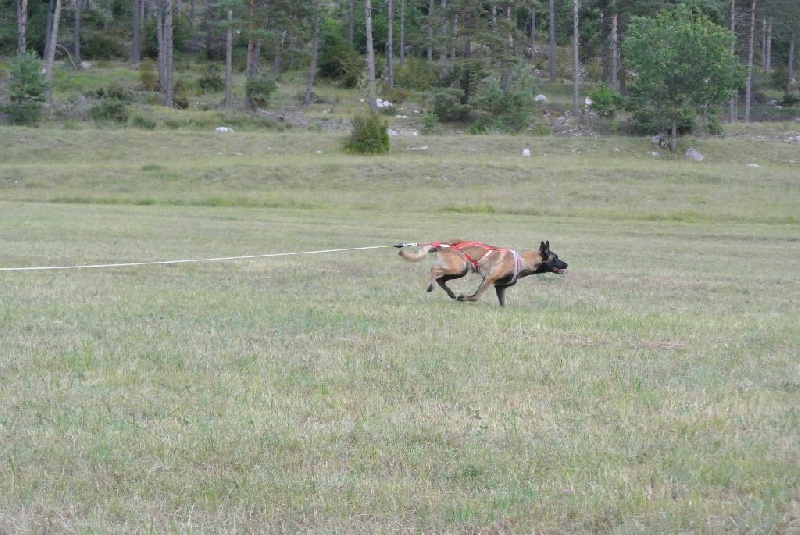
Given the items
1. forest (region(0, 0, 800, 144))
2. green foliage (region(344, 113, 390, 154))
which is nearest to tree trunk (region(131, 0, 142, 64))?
forest (region(0, 0, 800, 144))

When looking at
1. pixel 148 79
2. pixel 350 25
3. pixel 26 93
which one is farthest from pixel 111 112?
pixel 350 25

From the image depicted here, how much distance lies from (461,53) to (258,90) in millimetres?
20047

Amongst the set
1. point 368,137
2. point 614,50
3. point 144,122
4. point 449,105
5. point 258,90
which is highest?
point 614,50

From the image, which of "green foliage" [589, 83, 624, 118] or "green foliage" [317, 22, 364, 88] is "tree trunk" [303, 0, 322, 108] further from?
"green foliage" [589, 83, 624, 118]

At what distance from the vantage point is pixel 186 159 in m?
45.8

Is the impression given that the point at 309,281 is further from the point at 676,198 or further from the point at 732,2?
the point at 732,2

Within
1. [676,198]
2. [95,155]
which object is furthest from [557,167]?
[95,155]

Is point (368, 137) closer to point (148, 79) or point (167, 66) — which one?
point (167, 66)

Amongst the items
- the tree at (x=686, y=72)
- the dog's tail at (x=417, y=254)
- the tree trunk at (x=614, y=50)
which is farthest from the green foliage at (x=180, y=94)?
the dog's tail at (x=417, y=254)

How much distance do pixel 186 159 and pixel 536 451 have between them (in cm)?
4236

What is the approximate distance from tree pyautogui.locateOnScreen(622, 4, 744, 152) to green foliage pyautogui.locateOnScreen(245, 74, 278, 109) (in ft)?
76.3

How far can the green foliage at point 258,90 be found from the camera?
5966cm

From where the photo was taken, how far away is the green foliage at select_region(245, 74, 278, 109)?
59656 millimetres

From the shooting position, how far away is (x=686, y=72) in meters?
49.2
